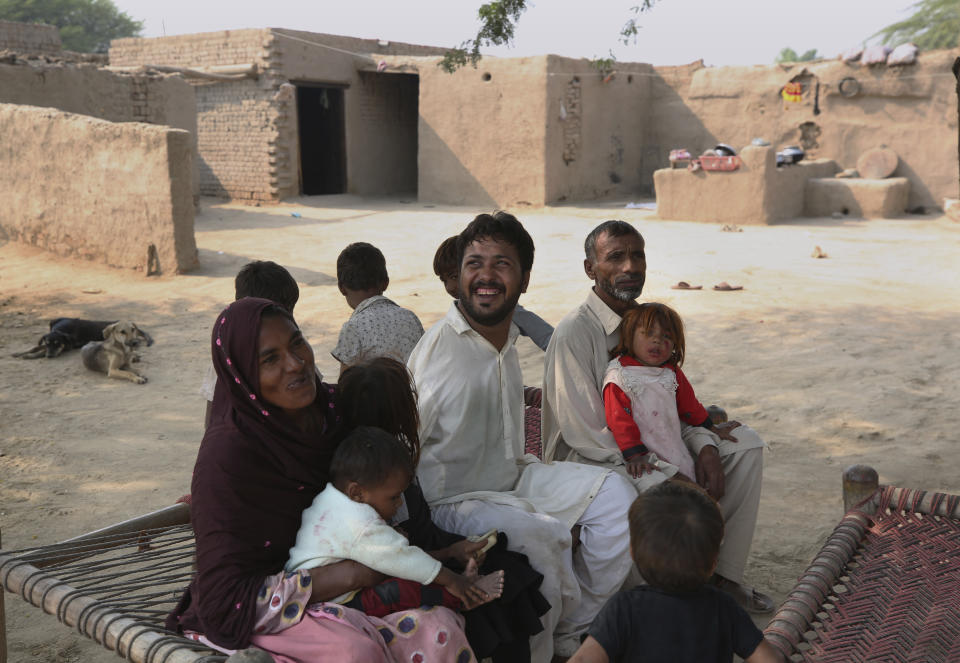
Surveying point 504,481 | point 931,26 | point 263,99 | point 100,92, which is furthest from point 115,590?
point 931,26

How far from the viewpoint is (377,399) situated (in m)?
2.11

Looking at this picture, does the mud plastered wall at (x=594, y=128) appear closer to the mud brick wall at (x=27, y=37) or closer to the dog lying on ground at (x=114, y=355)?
the dog lying on ground at (x=114, y=355)

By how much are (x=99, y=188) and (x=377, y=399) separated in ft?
26.1

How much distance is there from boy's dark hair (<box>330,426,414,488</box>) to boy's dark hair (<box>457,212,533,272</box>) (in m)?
0.84

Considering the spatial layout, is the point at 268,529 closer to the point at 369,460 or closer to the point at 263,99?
the point at 369,460

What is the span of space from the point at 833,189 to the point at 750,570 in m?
12.2

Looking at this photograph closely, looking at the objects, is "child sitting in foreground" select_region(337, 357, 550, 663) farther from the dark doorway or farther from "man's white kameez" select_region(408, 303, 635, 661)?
the dark doorway

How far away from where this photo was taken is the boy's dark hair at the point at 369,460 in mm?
A: 1889

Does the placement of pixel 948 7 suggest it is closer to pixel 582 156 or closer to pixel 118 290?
pixel 582 156

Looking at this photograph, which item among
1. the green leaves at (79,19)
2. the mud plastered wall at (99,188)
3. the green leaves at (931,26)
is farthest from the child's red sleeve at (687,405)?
the green leaves at (79,19)

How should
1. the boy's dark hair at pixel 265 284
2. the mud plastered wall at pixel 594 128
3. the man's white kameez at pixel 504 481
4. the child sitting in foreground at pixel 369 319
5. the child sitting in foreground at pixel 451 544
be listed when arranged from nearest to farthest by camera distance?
the child sitting in foreground at pixel 451 544
the man's white kameez at pixel 504 481
the boy's dark hair at pixel 265 284
the child sitting in foreground at pixel 369 319
the mud plastered wall at pixel 594 128

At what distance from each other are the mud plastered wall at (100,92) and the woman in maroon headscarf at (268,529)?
924 cm

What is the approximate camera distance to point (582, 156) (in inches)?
635

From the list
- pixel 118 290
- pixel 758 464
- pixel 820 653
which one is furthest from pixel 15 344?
pixel 820 653
